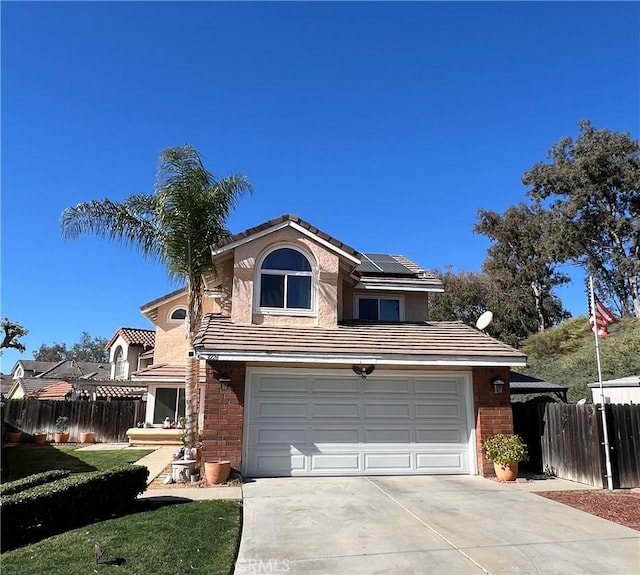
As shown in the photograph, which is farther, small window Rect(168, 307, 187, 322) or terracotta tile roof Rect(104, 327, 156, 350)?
terracotta tile roof Rect(104, 327, 156, 350)

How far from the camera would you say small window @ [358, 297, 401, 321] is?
50.6 ft

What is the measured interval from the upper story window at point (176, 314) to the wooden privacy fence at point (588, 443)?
1574cm

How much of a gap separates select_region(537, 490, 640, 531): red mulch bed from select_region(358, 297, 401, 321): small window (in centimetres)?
707

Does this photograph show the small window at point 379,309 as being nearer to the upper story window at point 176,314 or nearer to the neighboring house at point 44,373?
the upper story window at point 176,314

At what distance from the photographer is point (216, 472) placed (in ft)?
32.9

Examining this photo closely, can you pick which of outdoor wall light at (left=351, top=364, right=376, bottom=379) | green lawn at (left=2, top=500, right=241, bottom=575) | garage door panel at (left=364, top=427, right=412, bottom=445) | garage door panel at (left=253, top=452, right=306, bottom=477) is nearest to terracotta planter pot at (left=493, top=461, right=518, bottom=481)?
garage door panel at (left=364, top=427, right=412, bottom=445)

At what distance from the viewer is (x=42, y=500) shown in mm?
6676

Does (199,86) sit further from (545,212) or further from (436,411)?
(545,212)

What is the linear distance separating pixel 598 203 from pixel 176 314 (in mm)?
31138

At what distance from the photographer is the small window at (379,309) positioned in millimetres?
15430

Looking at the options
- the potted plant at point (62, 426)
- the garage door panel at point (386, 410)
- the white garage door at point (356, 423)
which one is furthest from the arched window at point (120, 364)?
the garage door panel at point (386, 410)

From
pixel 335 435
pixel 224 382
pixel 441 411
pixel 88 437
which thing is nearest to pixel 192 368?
pixel 224 382

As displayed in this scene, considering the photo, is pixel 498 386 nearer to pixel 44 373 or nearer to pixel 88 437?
pixel 88 437

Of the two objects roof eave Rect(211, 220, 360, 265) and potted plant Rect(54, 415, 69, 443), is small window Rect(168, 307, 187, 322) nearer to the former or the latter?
potted plant Rect(54, 415, 69, 443)
